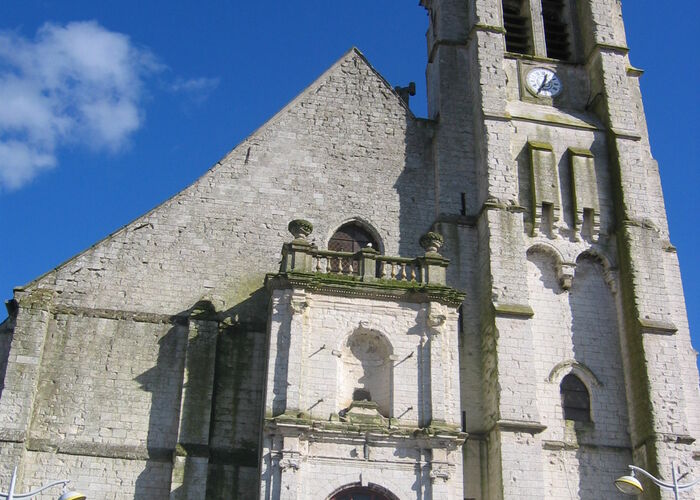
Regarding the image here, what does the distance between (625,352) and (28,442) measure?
10626 mm

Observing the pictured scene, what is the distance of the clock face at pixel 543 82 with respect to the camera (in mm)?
20781

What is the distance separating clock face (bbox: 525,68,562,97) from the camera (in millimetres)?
20781

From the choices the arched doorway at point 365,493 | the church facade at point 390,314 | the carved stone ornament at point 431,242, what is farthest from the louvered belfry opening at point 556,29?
the arched doorway at point 365,493

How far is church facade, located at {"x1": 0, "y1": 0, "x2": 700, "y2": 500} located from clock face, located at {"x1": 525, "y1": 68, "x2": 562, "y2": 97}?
1.5 inches

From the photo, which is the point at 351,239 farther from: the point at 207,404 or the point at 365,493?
the point at 365,493

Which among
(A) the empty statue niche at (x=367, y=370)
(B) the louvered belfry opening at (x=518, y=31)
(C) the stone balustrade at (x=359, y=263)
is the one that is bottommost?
(A) the empty statue niche at (x=367, y=370)

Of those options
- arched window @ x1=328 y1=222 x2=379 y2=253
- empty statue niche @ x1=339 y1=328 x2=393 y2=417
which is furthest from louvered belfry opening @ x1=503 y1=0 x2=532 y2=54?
empty statue niche @ x1=339 y1=328 x2=393 y2=417

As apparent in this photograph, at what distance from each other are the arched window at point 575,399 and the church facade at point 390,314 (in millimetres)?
40

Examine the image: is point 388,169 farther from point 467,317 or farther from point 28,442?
point 28,442

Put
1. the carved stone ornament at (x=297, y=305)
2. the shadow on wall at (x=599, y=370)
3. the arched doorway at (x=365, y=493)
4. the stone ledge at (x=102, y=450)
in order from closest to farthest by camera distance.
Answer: the arched doorway at (x=365, y=493)
the stone ledge at (x=102, y=450)
the carved stone ornament at (x=297, y=305)
the shadow on wall at (x=599, y=370)

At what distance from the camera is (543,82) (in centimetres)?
2091

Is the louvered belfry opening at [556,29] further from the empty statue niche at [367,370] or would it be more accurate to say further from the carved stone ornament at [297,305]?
the carved stone ornament at [297,305]

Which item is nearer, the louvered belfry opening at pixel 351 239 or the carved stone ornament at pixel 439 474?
the carved stone ornament at pixel 439 474

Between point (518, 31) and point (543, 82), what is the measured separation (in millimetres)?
1877
